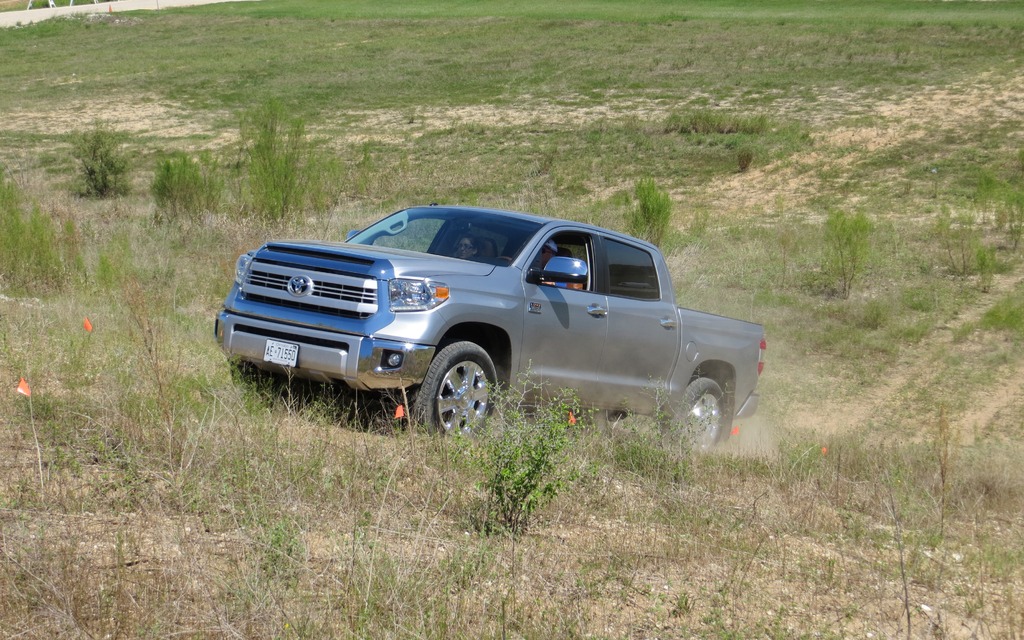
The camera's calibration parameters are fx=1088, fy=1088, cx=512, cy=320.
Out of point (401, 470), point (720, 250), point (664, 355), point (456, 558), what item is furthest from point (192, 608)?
point (720, 250)

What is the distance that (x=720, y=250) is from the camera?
19.1m

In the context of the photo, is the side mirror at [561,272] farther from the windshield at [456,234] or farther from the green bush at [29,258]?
the green bush at [29,258]

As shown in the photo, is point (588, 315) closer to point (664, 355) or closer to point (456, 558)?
point (664, 355)

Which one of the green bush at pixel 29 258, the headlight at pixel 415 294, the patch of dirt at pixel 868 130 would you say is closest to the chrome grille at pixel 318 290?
the headlight at pixel 415 294

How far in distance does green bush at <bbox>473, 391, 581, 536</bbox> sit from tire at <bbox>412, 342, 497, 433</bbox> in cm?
→ 100

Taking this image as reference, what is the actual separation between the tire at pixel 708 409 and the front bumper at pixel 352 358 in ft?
8.80

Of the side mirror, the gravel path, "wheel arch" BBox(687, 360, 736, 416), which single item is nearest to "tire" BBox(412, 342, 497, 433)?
the side mirror

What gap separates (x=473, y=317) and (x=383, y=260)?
682 mm

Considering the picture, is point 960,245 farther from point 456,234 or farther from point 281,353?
point 281,353

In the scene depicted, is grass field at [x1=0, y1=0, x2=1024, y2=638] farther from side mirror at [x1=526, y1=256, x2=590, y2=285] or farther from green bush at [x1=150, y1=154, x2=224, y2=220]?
side mirror at [x1=526, y1=256, x2=590, y2=285]

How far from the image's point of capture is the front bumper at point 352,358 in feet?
21.0

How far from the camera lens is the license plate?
21.6 ft

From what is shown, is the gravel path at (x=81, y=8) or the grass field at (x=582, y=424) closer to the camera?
the grass field at (x=582, y=424)

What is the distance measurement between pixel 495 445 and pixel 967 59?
3982 centimetres
